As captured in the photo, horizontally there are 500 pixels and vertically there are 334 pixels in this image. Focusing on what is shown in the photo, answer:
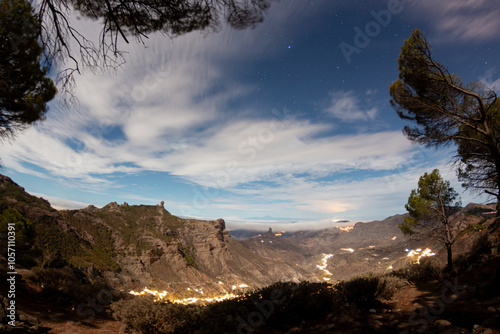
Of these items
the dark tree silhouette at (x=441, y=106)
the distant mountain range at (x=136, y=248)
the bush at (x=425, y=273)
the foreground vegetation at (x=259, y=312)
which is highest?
the dark tree silhouette at (x=441, y=106)

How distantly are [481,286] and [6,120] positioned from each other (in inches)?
782

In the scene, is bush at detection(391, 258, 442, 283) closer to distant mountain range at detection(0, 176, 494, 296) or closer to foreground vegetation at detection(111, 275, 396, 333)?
foreground vegetation at detection(111, 275, 396, 333)

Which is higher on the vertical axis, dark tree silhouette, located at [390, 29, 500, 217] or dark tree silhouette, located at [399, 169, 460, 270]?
dark tree silhouette, located at [390, 29, 500, 217]

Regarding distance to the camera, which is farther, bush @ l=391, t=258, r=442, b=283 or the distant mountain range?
the distant mountain range

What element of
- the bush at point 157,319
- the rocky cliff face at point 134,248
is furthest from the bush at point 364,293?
the rocky cliff face at point 134,248

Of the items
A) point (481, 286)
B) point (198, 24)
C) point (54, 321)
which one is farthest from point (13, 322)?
point (481, 286)

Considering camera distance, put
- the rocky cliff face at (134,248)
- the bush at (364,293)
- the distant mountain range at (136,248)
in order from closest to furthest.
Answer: the bush at (364,293)
the distant mountain range at (136,248)
the rocky cliff face at (134,248)

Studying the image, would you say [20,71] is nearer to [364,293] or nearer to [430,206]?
[364,293]

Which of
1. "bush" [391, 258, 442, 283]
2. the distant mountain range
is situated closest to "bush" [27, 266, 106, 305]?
"bush" [391, 258, 442, 283]

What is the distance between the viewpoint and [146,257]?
124 meters

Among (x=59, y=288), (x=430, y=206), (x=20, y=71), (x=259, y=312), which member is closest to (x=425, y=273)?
(x=430, y=206)

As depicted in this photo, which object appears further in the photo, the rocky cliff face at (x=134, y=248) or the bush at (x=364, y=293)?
the rocky cliff face at (x=134, y=248)

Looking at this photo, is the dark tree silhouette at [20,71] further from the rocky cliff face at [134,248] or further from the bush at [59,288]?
the rocky cliff face at [134,248]

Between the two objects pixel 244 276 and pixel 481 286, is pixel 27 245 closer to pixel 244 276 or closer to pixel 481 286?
pixel 481 286
